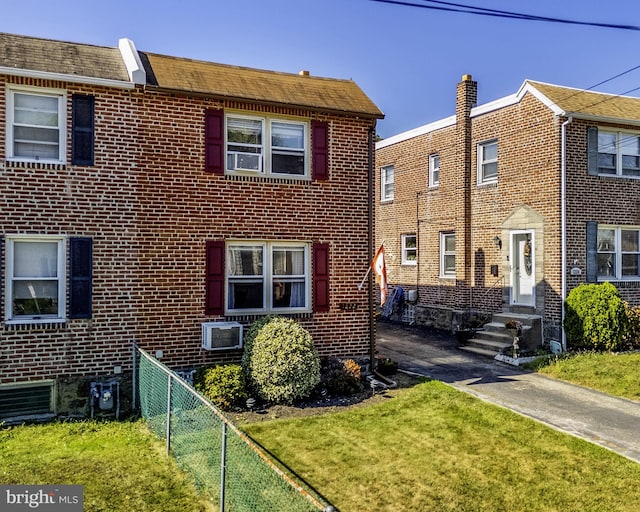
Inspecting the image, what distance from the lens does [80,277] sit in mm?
A: 9672

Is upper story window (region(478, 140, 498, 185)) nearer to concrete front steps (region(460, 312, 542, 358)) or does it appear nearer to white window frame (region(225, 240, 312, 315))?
concrete front steps (region(460, 312, 542, 358))

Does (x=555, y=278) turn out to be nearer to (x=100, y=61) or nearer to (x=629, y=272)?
(x=629, y=272)

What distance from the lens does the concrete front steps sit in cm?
1434

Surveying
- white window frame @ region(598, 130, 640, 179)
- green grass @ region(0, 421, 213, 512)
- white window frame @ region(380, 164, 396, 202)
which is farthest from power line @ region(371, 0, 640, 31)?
white window frame @ region(380, 164, 396, 202)

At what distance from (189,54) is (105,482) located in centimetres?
911

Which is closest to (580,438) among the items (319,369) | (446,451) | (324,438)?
(446,451)

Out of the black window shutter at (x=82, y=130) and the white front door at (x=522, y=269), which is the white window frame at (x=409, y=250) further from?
the black window shutter at (x=82, y=130)

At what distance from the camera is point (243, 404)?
9750mm

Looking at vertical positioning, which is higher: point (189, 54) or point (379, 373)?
point (189, 54)

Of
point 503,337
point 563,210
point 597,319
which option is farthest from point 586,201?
point 503,337

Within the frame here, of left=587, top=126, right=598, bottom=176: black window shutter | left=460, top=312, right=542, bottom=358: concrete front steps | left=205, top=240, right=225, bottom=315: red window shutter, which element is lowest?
left=460, top=312, right=542, bottom=358: concrete front steps

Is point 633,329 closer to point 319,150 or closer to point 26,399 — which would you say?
point 319,150

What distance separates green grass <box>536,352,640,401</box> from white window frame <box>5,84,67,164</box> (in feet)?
37.2

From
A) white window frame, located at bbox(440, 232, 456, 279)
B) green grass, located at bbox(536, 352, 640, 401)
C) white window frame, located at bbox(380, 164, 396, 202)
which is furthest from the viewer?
white window frame, located at bbox(380, 164, 396, 202)
